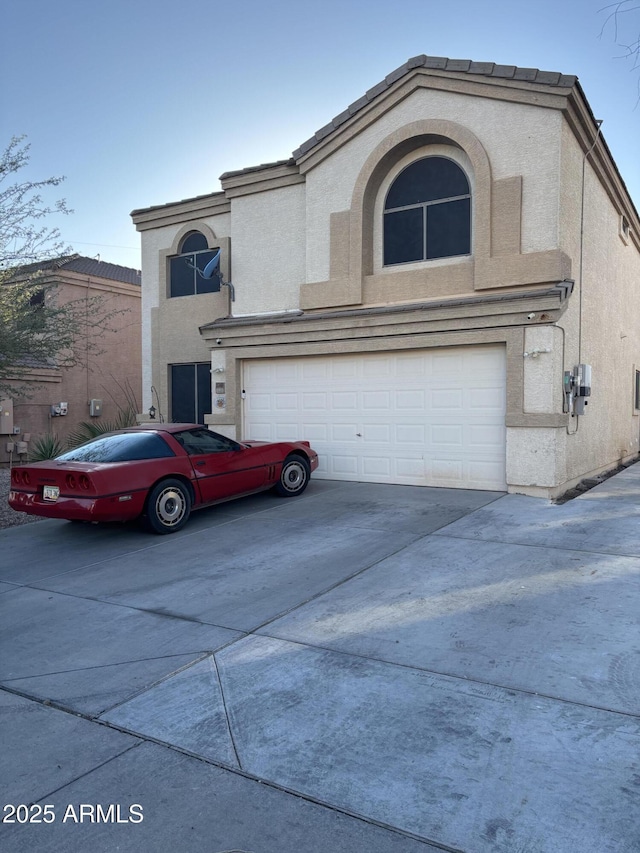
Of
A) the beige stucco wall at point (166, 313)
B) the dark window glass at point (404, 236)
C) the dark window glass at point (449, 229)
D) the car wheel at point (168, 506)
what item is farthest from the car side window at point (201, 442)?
the beige stucco wall at point (166, 313)

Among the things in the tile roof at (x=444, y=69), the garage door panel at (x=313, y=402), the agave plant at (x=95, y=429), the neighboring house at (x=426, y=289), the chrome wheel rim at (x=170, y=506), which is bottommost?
the chrome wheel rim at (x=170, y=506)

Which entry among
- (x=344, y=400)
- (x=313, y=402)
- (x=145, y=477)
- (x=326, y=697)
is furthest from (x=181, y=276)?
(x=326, y=697)

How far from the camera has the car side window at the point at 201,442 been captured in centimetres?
880

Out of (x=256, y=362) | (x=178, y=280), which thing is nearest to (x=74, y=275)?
(x=178, y=280)

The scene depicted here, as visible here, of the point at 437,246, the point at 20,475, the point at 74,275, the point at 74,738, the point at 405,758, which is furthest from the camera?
the point at 74,275

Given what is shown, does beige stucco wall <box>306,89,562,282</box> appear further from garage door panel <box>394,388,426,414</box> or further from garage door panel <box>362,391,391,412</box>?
garage door panel <box>394,388,426,414</box>

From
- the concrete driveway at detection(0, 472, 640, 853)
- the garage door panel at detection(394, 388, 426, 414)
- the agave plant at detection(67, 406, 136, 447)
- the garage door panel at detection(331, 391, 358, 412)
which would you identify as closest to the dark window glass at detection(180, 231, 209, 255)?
the agave plant at detection(67, 406, 136, 447)

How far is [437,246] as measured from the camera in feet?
37.4

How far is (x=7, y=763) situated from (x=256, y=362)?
10434 millimetres

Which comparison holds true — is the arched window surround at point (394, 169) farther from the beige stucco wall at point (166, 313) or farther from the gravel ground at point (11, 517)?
the gravel ground at point (11, 517)

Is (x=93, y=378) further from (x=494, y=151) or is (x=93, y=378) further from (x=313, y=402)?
(x=494, y=151)

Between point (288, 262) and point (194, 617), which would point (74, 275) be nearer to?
point (288, 262)

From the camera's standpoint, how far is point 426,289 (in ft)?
37.3

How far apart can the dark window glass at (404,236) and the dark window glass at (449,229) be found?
169 millimetres
